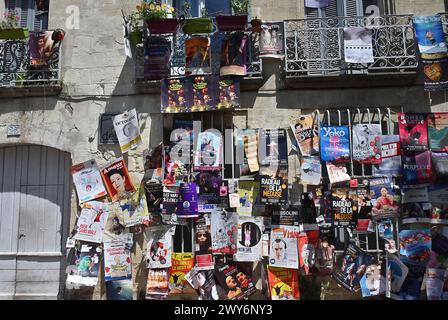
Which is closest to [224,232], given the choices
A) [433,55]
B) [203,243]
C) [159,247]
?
[203,243]

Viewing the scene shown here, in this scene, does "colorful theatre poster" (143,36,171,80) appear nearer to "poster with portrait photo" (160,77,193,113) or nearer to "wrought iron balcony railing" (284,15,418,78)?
"poster with portrait photo" (160,77,193,113)

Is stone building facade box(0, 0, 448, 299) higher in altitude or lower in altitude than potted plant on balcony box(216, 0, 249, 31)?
lower

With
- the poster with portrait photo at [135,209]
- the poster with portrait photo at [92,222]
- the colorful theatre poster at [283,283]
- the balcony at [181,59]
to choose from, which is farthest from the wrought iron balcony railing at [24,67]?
the colorful theatre poster at [283,283]

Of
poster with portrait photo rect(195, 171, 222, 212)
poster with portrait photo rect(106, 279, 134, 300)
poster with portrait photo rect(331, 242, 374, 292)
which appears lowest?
poster with portrait photo rect(106, 279, 134, 300)

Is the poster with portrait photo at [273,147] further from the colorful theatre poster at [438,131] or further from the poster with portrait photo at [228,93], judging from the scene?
the colorful theatre poster at [438,131]

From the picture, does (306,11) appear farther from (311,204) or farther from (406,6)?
(311,204)

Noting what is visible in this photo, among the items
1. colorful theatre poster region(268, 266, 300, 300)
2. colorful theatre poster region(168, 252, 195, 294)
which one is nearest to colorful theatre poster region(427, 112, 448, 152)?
colorful theatre poster region(268, 266, 300, 300)

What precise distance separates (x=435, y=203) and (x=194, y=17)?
5014 mm

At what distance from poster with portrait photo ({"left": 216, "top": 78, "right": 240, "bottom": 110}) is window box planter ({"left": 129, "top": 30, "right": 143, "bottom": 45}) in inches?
57.9

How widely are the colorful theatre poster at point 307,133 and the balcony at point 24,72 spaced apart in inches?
158

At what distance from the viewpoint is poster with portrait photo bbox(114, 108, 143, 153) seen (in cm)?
757

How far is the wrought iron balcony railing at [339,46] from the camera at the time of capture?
288 inches

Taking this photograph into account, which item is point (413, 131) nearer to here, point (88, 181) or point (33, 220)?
point (88, 181)

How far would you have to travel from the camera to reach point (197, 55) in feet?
25.1
